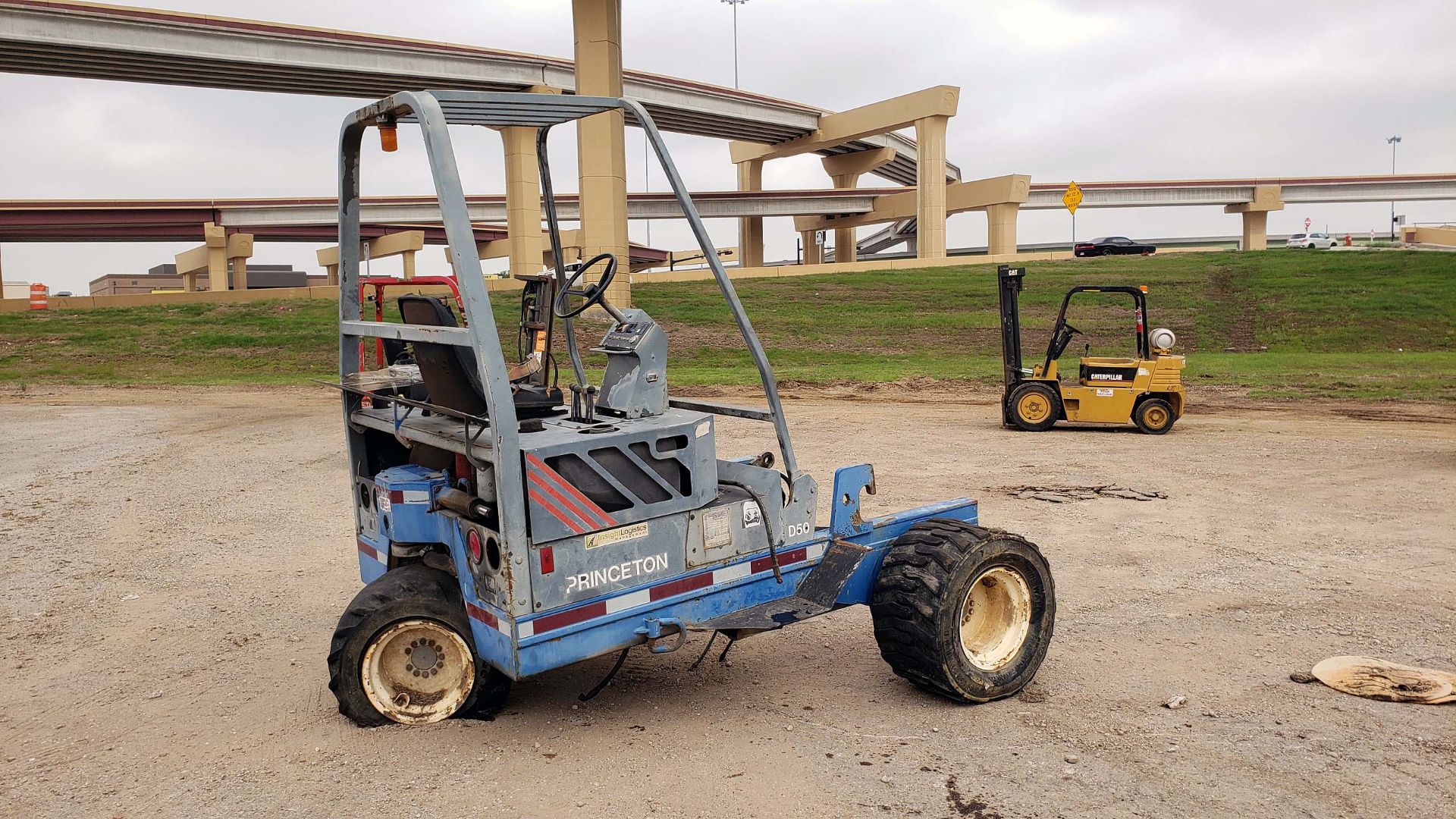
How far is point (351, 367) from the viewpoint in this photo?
19.0 ft

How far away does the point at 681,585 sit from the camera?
4926 millimetres

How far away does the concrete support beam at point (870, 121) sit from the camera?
169ft

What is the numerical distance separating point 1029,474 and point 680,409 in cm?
707

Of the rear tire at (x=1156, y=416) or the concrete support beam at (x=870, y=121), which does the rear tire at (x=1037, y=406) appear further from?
the concrete support beam at (x=870, y=121)

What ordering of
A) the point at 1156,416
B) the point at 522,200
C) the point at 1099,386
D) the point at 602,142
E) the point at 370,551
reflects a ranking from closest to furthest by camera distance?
the point at 370,551 → the point at 1156,416 → the point at 1099,386 → the point at 602,142 → the point at 522,200

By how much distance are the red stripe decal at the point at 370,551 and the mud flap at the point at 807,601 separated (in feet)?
5.68

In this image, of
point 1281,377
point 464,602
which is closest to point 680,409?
point 464,602

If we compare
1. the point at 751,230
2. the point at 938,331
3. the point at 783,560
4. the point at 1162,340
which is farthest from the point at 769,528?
the point at 751,230

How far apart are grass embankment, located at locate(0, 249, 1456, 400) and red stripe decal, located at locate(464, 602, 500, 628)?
17293 millimetres

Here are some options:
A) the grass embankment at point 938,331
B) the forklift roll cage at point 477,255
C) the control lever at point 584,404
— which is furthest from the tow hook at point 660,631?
the grass embankment at point 938,331

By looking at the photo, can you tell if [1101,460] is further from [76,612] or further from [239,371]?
[239,371]

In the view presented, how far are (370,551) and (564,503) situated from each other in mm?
1625

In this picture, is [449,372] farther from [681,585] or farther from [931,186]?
[931,186]

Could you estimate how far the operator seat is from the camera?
463 cm
